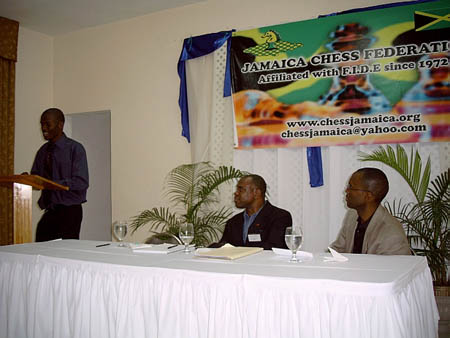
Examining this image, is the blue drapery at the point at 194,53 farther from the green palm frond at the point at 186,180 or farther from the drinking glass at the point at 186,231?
the drinking glass at the point at 186,231

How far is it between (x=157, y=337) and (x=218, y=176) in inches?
131

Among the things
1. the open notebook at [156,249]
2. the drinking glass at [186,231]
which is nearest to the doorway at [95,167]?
the open notebook at [156,249]

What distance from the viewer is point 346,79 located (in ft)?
15.8

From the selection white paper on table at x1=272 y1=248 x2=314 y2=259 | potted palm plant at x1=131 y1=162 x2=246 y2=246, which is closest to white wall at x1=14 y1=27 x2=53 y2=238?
potted palm plant at x1=131 y1=162 x2=246 y2=246

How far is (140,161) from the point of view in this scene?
6.35 m

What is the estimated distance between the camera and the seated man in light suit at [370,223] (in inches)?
123

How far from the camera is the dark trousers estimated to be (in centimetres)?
438

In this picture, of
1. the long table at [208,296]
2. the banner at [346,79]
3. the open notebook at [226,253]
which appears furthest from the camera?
the banner at [346,79]

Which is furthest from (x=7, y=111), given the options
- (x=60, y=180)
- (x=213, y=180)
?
(x=213, y=180)

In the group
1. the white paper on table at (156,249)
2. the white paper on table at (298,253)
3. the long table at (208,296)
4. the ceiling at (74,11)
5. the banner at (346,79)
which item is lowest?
the long table at (208,296)

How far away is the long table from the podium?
579 millimetres

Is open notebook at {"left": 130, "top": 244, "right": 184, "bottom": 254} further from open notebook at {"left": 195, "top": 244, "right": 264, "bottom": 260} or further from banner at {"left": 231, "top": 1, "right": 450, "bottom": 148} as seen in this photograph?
banner at {"left": 231, "top": 1, "right": 450, "bottom": 148}

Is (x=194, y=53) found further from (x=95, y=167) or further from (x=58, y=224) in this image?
(x=95, y=167)

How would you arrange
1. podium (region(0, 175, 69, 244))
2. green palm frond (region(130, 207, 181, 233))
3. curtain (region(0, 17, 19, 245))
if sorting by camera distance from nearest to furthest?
1. podium (region(0, 175, 69, 244))
2. green palm frond (region(130, 207, 181, 233))
3. curtain (region(0, 17, 19, 245))
